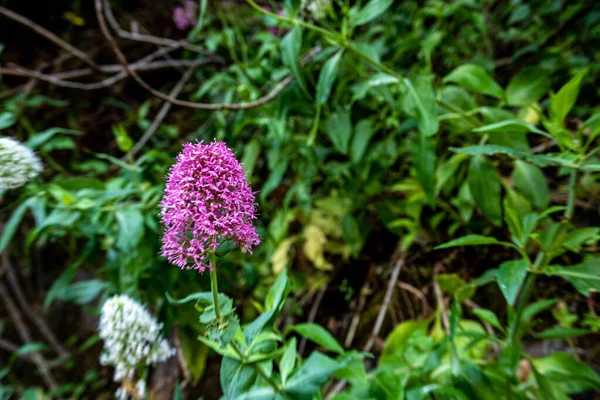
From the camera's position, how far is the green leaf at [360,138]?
4.00 feet

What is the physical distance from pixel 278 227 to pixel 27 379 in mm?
1967

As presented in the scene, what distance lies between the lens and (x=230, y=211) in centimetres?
55

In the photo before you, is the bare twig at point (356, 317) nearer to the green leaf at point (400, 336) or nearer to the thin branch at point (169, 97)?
the green leaf at point (400, 336)

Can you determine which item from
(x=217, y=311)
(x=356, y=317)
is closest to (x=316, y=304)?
(x=356, y=317)

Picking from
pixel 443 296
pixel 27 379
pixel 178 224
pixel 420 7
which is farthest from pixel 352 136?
pixel 27 379

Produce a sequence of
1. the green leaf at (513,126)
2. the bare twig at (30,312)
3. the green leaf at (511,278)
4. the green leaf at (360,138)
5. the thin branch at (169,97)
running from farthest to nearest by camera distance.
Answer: the bare twig at (30,312), the green leaf at (360,138), the thin branch at (169,97), the green leaf at (513,126), the green leaf at (511,278)

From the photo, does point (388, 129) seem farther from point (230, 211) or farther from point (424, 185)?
point (230, 211)

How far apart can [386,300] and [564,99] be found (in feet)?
2.69

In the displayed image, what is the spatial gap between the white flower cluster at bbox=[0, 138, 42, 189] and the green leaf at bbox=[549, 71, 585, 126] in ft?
3.97

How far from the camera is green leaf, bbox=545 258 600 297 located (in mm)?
707

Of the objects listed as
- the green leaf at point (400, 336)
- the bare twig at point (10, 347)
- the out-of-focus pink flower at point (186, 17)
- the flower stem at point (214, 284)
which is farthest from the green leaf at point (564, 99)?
the bare twig at point (10, 347)

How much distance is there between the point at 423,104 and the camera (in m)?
0.96

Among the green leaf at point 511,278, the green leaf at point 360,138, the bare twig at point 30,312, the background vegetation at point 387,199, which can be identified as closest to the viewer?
the green leaf at point 511,278

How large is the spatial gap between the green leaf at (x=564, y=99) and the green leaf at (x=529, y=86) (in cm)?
30
